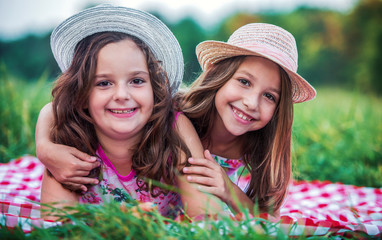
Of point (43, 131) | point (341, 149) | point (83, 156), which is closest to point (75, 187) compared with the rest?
point (83, 156)

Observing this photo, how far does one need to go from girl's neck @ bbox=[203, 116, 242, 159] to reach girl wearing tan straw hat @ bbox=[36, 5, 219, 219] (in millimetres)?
358

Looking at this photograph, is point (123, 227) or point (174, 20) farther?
point (174, 20)

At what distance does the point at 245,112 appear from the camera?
7.30 ft

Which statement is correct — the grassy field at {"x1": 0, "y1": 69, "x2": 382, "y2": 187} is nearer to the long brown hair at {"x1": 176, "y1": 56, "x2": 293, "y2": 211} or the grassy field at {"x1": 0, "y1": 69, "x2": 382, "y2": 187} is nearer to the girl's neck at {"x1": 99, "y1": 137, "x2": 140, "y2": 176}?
the long brown hair at {"x1": 176, "y1": 56, "x2": 293, "y2": 211}

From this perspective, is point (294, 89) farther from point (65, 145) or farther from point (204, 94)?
point (65, 145)

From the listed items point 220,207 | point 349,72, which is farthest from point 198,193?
point 349,72

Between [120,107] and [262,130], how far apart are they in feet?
3.51

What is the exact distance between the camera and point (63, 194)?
2039 millimetres

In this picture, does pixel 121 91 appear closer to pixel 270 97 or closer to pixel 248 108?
pixel 248 108

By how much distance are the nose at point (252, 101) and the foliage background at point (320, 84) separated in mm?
691

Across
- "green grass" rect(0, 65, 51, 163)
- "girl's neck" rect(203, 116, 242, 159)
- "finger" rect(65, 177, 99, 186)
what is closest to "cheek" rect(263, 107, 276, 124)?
"girl's neck" rect(203, 116, 242, 159)

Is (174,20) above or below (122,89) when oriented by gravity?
above

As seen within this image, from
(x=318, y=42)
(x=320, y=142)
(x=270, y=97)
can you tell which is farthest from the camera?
(x=318, y=42)

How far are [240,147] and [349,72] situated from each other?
17.8 m
